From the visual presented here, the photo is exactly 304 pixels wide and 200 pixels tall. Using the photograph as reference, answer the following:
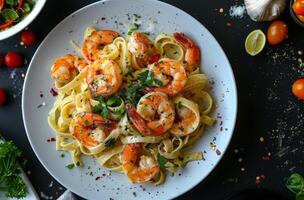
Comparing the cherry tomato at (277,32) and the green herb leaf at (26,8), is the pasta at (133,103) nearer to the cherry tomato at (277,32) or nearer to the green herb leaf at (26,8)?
the green herb leaf at (26,8)

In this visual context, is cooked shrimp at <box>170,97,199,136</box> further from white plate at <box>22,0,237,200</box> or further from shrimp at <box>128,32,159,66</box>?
shrimp at <box>128,32,159,66</box>

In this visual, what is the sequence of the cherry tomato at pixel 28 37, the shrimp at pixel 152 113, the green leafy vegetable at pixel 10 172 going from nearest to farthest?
the shrimp at pixel 152 113
the green leafy vegetable at pixel 10 172
the cherry tomato at pixel 28 37

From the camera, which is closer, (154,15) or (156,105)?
(156,105)

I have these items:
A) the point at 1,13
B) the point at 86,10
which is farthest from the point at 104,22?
the point at 1,13

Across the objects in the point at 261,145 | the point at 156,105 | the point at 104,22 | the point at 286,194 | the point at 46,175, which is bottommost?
the point at 46,175

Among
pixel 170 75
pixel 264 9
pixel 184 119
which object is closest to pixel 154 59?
pixel 170 75

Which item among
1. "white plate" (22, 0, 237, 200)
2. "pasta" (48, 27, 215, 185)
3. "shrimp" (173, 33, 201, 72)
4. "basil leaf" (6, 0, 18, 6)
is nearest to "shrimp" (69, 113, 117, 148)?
"pasta" (48, 27, 215, 185)

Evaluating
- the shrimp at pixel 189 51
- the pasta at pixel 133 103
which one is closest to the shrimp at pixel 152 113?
the pasta at pixel 133 103

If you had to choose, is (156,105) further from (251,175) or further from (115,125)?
(251,175)
